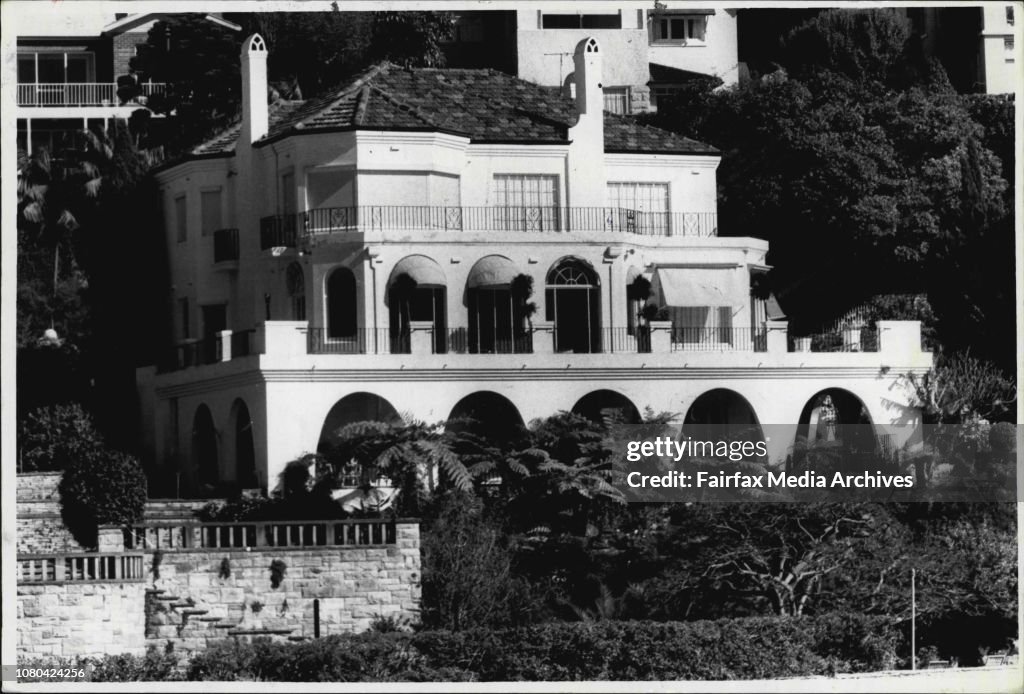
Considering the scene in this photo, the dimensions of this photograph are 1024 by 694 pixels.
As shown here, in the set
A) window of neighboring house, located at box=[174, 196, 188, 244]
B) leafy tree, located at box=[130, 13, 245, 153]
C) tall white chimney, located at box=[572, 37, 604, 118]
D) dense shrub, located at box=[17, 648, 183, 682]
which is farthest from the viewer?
leafy tree, located at box=[130, 13, 245, 153]

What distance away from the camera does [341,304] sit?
4559cm

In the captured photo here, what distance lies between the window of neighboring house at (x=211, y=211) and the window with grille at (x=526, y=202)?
194 inches

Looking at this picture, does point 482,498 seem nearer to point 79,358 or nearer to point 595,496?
point 595,496

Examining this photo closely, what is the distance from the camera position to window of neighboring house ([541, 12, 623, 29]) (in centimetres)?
5325

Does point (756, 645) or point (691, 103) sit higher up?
point (691, 103)

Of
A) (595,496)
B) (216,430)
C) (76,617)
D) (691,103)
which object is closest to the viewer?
(76,617)

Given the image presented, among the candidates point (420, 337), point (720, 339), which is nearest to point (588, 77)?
point (720, 339)

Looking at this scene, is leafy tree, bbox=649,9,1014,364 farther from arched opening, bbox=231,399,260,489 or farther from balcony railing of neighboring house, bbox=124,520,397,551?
balcony railing of neighboring house, bbox=124,520,397,551

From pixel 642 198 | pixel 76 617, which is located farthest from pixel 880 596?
pixel 76 617

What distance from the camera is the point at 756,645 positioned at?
40.2m

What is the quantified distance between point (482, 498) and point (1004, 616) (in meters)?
8.47

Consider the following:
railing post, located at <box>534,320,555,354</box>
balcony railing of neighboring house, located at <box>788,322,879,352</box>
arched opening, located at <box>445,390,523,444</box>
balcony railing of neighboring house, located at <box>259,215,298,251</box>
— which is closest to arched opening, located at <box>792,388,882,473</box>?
balcony railing of neighboring house, located at <box>788,322,879,352</box>

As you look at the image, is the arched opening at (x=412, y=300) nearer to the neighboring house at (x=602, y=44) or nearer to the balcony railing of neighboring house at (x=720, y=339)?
the balcony railing of neighboring house at (x=720, y=339)
